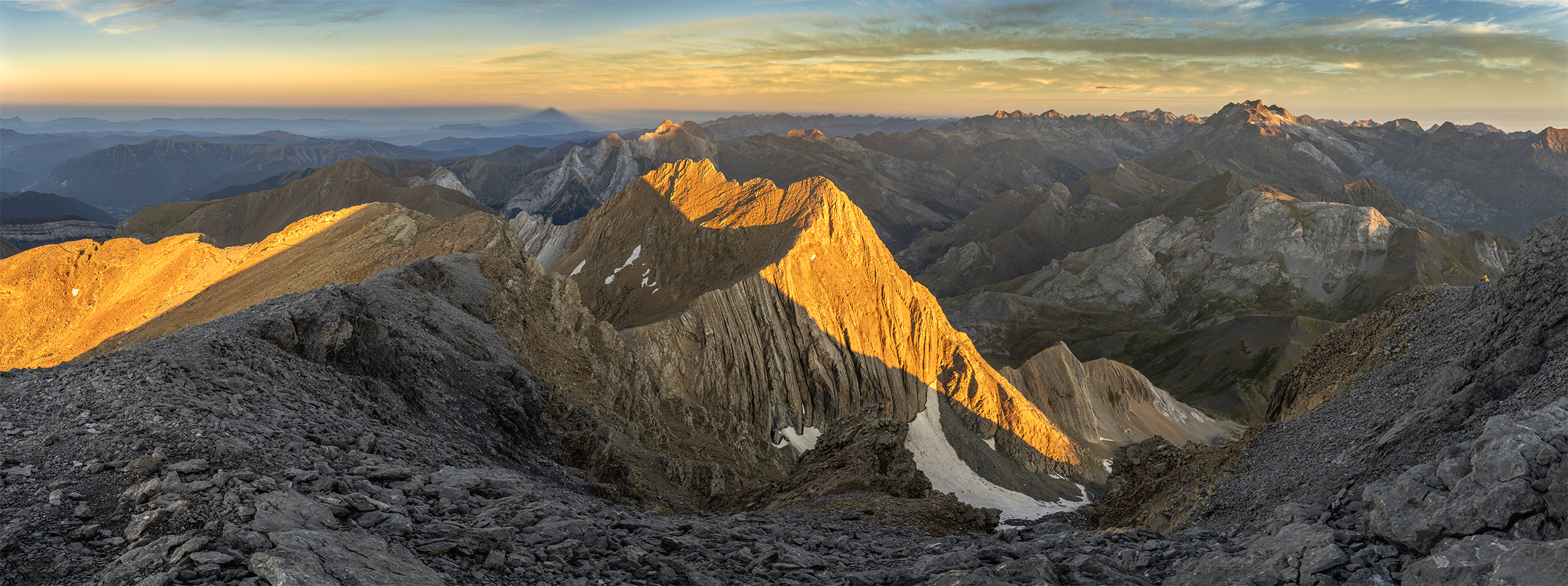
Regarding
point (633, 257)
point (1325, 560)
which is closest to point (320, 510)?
point (1325, 560)

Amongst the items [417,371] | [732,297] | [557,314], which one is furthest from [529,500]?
[732,297]

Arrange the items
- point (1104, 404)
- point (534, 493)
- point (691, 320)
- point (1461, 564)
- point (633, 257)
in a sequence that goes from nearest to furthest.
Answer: point (1461, 564)
point (534, 493)
point (691, 320)
point (633, 257)
point (1104, 404)

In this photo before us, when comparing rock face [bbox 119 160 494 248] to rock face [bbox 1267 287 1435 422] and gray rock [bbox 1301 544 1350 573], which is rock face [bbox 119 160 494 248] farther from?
gray rock [bbox 1301 544 1350 573]

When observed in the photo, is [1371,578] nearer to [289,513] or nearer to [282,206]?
[289,513]

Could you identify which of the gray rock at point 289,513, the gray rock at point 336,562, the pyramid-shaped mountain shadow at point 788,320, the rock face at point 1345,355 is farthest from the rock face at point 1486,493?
the pyramid-shaped mountain shadow at point 788,320

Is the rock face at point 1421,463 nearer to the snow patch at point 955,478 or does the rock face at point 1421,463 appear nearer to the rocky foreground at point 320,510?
the rocky foreground at point 320,510

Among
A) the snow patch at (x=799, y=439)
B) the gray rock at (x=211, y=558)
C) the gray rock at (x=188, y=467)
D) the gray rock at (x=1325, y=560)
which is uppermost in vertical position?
the gray rock at (x=188, y=467)
